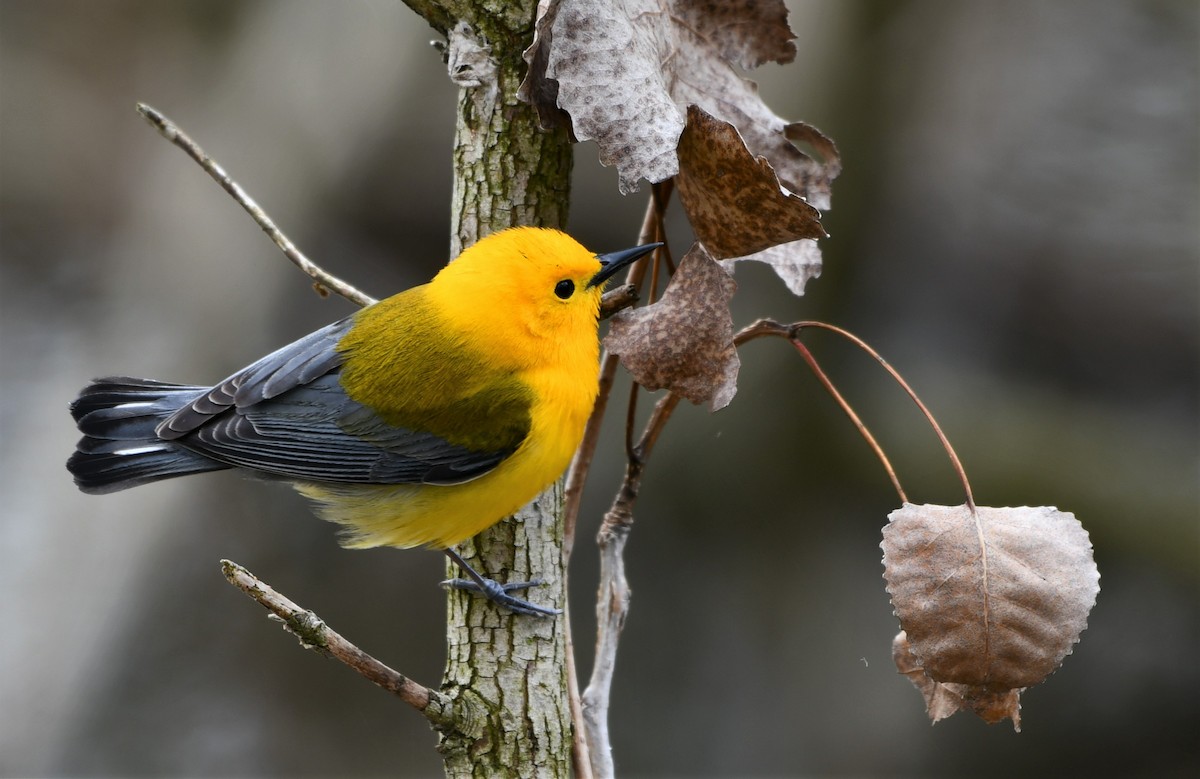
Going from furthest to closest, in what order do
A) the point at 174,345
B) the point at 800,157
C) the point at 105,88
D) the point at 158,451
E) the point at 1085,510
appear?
the point at 105,88 < the point at 174,345 < the point at 1085,510 < the point at 158,451 < the point at 800,157

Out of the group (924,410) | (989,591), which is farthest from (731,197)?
(989,591)

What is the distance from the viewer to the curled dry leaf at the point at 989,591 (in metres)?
1.87

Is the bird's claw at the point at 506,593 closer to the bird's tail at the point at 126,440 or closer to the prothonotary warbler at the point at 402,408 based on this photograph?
the prothonotary warbler at the point at 402,408

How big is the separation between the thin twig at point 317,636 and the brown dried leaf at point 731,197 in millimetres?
1060

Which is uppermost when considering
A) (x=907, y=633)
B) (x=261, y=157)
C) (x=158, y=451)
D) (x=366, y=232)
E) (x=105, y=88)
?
(x=105, y=88)

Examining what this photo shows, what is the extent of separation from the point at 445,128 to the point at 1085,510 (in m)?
4.00

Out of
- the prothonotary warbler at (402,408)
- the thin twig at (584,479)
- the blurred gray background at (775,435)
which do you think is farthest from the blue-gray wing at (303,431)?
the blurred gray background at (775,435)

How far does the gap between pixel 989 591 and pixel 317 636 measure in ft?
3.98

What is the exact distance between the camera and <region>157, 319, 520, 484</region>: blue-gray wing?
3.03m

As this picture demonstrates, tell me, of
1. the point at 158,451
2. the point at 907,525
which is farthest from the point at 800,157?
the point at 158,451

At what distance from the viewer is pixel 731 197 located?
2.10m

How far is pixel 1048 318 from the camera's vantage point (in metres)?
5.93

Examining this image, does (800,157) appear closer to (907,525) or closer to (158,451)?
(907,525)

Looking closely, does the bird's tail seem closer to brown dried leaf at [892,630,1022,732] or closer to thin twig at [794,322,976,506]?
thin twig at [794,322,976,506]
